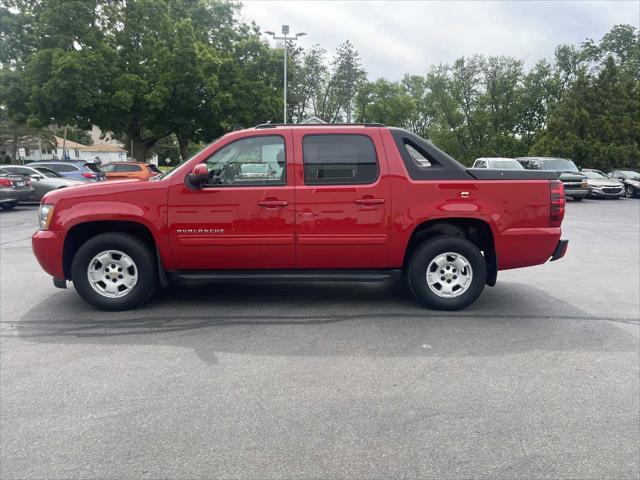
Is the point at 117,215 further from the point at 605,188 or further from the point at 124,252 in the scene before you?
the point at 605,188

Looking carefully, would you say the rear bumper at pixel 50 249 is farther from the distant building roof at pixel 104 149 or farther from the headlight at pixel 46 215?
the distant building roof at pixel 104 149

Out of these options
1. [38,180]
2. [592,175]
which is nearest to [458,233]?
[38,180]

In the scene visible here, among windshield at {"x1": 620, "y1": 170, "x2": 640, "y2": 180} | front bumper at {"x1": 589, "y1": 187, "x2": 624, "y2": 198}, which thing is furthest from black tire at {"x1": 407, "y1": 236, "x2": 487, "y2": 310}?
windshield at {"x1": 620, "y1": 170, "x2": 640, "y2": 180}

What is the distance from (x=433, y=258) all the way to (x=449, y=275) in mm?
266

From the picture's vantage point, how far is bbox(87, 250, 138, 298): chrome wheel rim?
18.3 feet

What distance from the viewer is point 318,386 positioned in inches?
151

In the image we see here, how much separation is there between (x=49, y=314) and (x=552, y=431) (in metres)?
4.86

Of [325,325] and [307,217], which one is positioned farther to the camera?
[307,217]

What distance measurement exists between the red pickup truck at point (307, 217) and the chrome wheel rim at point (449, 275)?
11 mm

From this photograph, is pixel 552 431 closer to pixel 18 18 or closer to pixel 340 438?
pixel 340 438

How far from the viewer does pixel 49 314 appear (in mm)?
5621

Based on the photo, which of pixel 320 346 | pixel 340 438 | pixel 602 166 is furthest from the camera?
pixel 602 166

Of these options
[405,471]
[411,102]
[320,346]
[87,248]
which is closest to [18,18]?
[87,248]

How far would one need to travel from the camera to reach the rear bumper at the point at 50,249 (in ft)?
18.1
